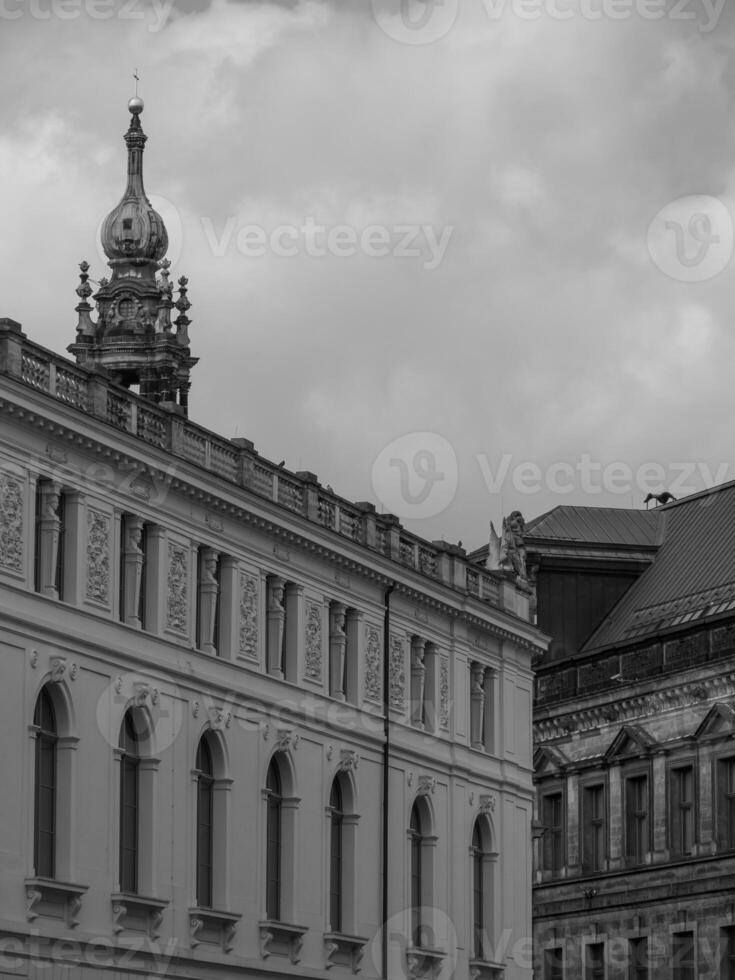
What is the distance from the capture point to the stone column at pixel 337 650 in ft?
213

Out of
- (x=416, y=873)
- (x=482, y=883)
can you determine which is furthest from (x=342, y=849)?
(x=482, y=883)

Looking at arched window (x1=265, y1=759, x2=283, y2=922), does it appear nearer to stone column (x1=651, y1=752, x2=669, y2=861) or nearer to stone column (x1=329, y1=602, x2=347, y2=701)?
stone column (x1=329, y1=602, x2=347, y2=701)

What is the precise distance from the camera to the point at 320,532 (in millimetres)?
64188

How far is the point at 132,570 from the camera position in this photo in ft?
184

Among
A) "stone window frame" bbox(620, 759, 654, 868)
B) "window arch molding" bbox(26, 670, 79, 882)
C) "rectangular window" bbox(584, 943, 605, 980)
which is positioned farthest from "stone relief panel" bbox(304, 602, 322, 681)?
"rectangular window" bbox(584, 943, 605, 980)

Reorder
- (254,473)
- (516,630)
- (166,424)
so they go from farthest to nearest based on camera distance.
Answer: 1. (516,630)
2. (254,473)
3. (166,424)

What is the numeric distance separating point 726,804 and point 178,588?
30.2 m

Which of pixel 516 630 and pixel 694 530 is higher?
pixel 694 530

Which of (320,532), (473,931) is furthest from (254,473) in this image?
(473,931)

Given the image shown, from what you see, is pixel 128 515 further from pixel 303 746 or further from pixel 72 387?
pixel 303 746

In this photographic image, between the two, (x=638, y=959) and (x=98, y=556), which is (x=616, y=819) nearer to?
(x=638, y=959)

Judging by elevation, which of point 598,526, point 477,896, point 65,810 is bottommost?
point 65,810

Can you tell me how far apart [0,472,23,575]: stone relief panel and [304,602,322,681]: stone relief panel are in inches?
528

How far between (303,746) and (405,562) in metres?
8.32
